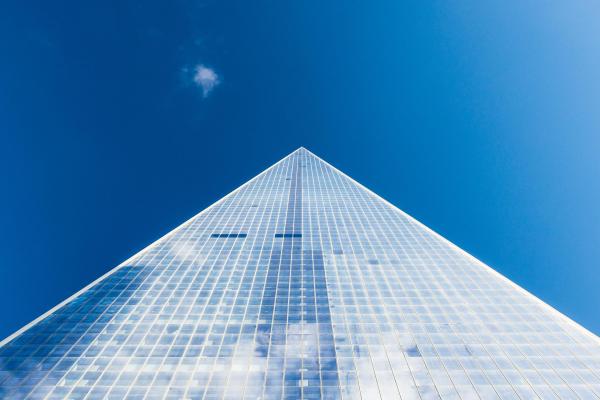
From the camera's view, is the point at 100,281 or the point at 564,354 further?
the point at 100,281

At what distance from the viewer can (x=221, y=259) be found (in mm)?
76125

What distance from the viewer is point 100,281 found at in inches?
2598

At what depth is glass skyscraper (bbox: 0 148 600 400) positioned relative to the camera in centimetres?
4403

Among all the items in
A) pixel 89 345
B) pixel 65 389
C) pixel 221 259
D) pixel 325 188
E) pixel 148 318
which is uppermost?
pixel 325 188

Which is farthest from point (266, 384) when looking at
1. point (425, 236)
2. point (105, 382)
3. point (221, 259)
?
point (425, 236)

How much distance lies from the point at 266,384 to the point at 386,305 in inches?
A: 1047

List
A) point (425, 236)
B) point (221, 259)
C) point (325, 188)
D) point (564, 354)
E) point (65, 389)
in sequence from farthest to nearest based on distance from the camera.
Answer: point (325, 188), point (425, 236), point (221, 259), point (564, 354), point (65, 389)

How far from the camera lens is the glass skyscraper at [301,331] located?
1734 inches

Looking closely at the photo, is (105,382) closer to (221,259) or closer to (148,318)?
(148,318)

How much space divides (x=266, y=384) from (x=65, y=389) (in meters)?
25.3

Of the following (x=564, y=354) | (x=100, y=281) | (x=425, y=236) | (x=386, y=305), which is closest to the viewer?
(x=564, y=354)

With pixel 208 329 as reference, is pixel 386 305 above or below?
above

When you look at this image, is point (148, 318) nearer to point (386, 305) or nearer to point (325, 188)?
point (386, 305)

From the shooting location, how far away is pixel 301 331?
53375mm
